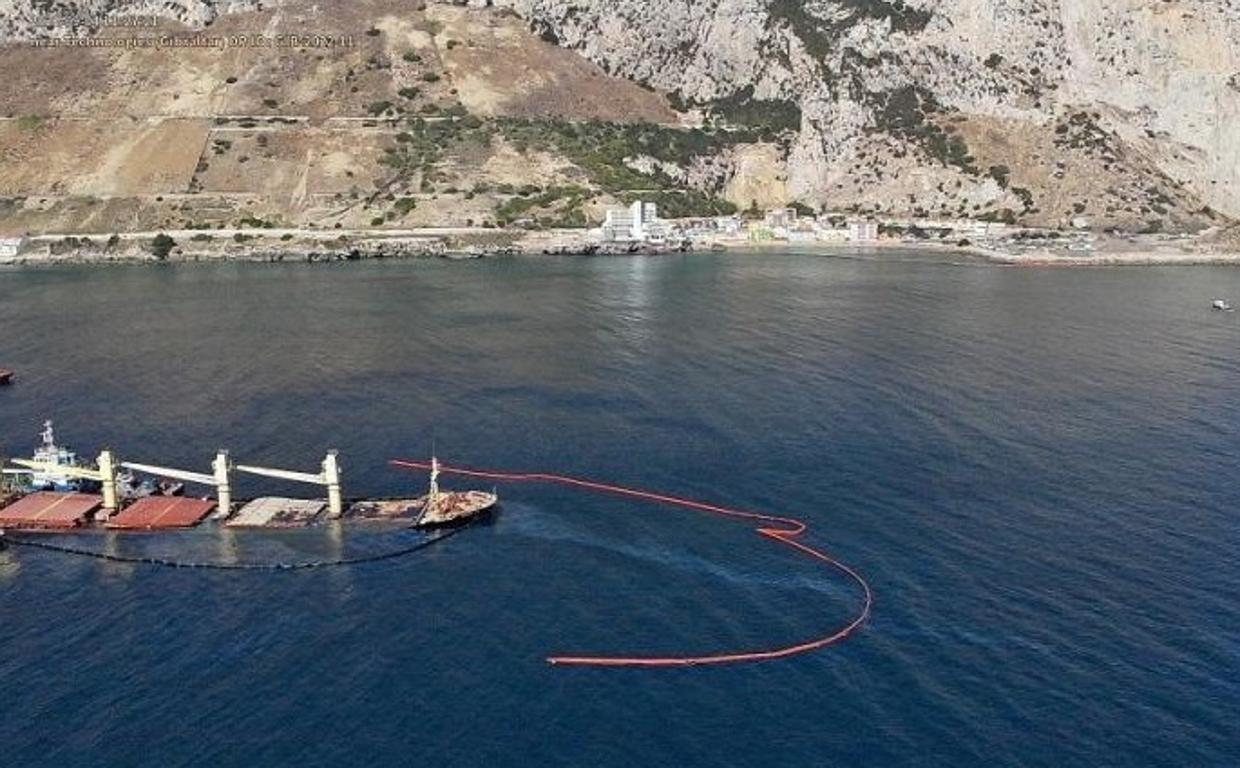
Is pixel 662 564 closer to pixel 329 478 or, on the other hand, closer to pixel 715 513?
pixel 715 513

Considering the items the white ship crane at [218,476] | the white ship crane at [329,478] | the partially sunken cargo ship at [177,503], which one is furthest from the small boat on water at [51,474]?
the white ship crane at [329,478]

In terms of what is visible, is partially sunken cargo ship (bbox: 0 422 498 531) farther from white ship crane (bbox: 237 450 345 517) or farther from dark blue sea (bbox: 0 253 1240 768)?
dark blue sea (bbox: 0 253 1240 768)

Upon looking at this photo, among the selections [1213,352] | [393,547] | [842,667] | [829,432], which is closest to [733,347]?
[829,432]

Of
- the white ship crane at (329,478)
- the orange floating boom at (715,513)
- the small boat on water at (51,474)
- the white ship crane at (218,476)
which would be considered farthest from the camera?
the small boat on water at (51,474)

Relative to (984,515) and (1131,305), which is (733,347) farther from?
(1131,305)

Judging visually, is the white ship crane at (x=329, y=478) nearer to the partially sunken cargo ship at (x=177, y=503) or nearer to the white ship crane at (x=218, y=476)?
the partially sunken cargo ship at (x=177, y=503)

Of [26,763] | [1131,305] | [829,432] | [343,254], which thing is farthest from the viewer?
[343,254]
